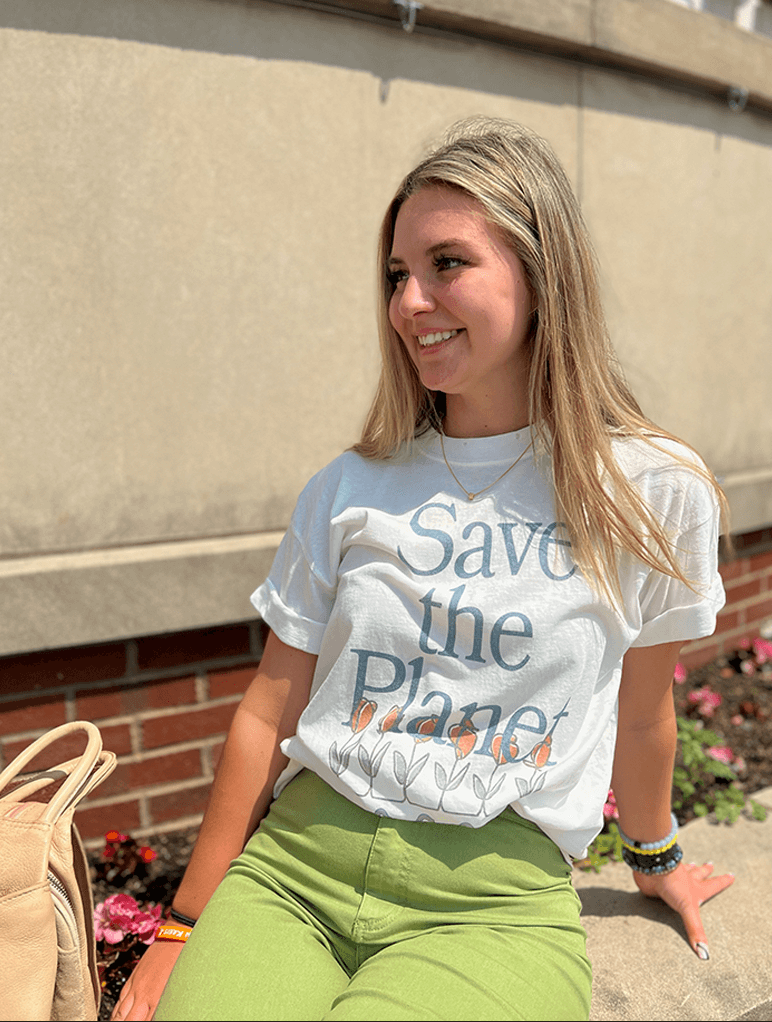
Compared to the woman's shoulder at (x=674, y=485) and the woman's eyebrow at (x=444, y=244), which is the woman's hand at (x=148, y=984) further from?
the woman's eyebrow at (x=444, y=244)

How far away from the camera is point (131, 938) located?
2154 millimetres

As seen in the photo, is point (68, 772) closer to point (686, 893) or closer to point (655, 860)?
point (655, 860)

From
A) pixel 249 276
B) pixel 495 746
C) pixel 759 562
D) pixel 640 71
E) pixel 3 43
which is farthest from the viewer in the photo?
pixel 759 562

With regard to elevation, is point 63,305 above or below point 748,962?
above

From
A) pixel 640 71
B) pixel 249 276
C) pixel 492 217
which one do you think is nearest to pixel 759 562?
pixel 640 71

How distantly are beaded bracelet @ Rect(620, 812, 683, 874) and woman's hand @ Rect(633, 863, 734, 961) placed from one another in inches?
1.6

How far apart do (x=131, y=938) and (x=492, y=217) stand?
1.92m

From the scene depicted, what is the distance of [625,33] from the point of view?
336 cm

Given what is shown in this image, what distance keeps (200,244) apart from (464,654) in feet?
5.69

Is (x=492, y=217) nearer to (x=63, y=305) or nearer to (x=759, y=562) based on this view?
(x=63, y=305)

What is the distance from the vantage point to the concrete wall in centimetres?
250

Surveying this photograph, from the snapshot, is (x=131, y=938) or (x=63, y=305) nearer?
(x=131, y=938)

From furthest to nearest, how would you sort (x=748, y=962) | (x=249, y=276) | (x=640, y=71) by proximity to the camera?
(x=640, y=71) → (x=249, y=276) → (x=748, y=962)

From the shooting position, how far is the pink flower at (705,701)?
362cm
